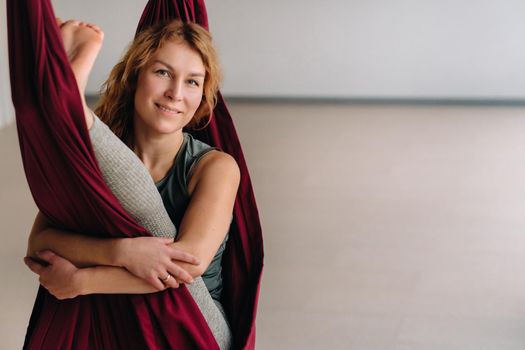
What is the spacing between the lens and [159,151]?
1.82 m

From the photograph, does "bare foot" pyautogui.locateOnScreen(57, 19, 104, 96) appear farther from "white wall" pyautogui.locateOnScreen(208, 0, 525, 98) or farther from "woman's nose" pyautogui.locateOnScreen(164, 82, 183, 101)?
"white wall" pyautogui.locateOnScreen(208, 0, 525, 98)

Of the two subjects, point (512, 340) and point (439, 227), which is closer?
point (512, 340)

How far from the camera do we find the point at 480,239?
13.3ft

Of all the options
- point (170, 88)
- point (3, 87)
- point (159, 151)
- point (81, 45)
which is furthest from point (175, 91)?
point (3, 87)

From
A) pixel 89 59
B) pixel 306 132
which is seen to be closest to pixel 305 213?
pixel 306 132

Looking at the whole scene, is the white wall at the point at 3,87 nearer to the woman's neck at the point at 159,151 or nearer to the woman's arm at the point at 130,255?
the woman's neck at the point at 159,151

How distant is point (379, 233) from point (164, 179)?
2418 mm

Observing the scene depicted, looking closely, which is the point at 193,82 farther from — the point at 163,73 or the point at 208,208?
the point at 208,208

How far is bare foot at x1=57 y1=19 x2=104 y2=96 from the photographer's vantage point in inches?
56.7

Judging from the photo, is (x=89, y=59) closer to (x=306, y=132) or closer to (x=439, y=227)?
(x=439, y=227)

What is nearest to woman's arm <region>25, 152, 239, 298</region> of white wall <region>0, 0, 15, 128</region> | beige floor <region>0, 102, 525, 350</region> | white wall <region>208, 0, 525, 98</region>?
beige floor <region>0, 102, 525, 350</region>

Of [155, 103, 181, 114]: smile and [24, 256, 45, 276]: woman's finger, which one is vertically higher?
[155, 103, 181, 114]: smile

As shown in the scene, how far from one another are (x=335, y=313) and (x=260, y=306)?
10.9 inches

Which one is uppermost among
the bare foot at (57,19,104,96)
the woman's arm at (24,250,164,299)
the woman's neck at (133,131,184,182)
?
the bare foot at (57,19,104,96)
